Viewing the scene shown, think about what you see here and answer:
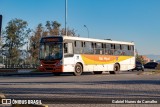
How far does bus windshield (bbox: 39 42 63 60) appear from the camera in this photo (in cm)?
2912

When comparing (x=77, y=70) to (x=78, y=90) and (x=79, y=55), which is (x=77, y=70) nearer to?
(x=79, y=55)

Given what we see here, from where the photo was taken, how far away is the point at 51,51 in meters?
29.6

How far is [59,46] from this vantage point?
2917 cm

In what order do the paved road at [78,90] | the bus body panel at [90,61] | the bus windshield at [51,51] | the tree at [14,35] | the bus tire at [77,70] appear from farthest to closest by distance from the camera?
1. the tree at [14,35]
2. the bus tire at [77,70]
3. the bus body panel at [90,61]
4. the bus windshield at [51,51]
5. the paved road at [78,90]

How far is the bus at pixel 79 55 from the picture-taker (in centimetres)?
2919

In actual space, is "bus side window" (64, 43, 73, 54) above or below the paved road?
above

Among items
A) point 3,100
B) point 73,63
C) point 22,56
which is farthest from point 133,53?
point 3,100

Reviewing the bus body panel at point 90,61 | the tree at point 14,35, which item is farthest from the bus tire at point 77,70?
the tree at point 14,35

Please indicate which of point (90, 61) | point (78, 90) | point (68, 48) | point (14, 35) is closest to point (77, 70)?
point (90, 61)

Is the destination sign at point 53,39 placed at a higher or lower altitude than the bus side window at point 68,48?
higher

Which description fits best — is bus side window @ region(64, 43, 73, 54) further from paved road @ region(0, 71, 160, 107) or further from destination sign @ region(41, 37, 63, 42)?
paved road @ region(0, 71, 160, 107)

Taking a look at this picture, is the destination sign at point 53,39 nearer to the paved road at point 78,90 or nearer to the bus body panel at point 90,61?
the bus body panel at point 90,61

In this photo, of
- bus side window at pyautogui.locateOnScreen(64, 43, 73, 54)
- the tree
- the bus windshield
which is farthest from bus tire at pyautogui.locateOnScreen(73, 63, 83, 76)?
the tree

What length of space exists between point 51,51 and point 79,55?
234 centimetres
